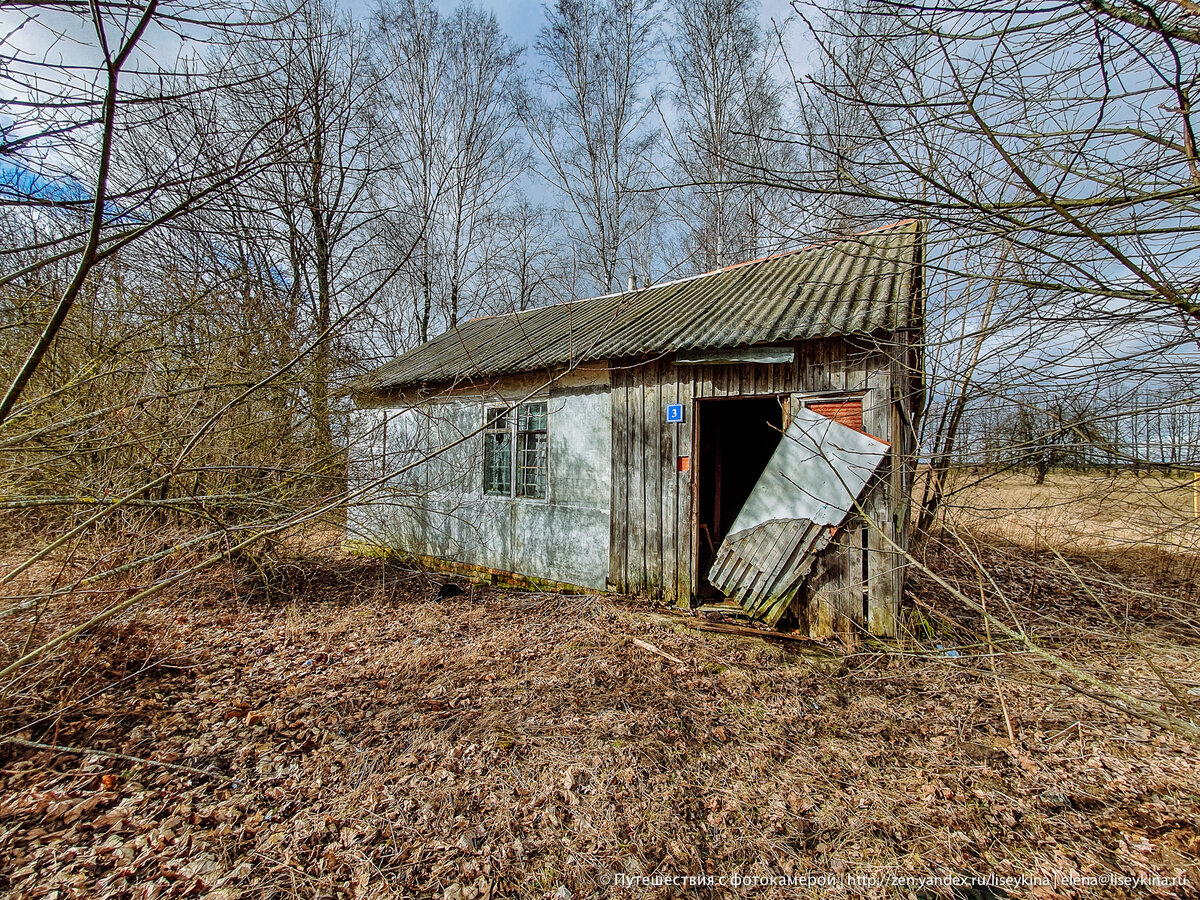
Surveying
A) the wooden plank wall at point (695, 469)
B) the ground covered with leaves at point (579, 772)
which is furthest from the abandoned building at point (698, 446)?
the ground covered with leaves at point (579, 772)

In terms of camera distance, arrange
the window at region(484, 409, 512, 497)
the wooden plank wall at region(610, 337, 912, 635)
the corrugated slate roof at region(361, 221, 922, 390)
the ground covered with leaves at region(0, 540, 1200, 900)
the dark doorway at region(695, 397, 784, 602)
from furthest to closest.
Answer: the window at region(484, 409, 512, 497) < the dark doorway at region(695, 397, 784, 602) < the corrugated slate roof at region(361, 221, 922, 390) < the wooden plank wall at region(610, 337, 912, 635) < the ground covered with leaves at region(0, 540, 1200, 900)

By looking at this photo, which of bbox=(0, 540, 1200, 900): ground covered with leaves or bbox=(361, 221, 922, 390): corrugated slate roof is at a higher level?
bbox=(361, 221, 922, 390): corrugated slate roof

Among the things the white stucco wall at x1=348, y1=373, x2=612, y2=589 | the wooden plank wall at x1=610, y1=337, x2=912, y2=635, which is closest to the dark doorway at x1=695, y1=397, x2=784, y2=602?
the wooden plank wall at x1=610, y1=337, x2=912, y2=635

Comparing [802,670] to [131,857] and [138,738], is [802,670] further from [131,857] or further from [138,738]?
[138,738]

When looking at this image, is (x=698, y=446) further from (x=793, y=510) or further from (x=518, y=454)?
(x=518, y=454)

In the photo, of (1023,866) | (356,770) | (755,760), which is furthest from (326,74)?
(1023,866)

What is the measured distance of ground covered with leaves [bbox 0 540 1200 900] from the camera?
8.01 ft

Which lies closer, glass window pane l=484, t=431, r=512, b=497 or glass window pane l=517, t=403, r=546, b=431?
glass window pane l=517, t=403, r=546, b=431

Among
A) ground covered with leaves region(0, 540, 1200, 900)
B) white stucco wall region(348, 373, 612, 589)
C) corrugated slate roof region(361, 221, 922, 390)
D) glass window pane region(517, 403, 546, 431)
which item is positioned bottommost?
ground covered with leaves region(0, 540, 1200, 900)

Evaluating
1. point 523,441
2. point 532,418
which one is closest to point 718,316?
point 532,418

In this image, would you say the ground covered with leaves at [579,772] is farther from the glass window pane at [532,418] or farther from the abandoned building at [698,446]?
the glass window pane at [532,418]

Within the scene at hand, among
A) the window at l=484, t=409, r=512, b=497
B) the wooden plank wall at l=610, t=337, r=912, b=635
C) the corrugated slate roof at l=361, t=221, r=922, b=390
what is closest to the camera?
the wooden plank wall at l=610, t=337, r=912, b=635

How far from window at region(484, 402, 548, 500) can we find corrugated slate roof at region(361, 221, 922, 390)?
80 cm

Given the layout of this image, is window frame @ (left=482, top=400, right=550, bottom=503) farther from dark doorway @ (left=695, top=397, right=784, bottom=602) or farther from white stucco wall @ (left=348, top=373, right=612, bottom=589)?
dark doorway @ (left=695, top=397, right=784, bottom=602)
